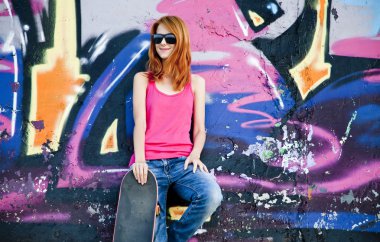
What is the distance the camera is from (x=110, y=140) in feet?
11.9

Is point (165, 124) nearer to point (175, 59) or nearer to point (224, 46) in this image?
point (175, 59)

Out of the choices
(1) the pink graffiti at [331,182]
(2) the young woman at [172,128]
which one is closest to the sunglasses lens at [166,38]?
(2) the young woman at [172,128]

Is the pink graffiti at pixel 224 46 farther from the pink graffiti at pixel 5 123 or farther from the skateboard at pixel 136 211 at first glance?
the pink graffiti at pixel 5 123

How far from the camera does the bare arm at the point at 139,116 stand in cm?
324

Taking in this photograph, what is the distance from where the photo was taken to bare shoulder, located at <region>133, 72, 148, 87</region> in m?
3.35

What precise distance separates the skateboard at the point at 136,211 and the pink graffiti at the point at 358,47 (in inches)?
69.7

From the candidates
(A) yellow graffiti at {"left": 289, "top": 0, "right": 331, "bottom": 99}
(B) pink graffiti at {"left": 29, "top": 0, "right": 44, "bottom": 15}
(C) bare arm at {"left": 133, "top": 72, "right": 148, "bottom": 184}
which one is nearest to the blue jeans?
(C) bare arm at {"left": 133, "top": 72, "right": 148, "bottom": 184}

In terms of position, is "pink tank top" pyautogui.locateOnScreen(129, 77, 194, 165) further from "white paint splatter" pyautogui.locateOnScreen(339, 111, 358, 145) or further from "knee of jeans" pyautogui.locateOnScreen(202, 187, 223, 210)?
"white paint splatter" pyautogui.locateOnScreen(339, 111, 358, 145)

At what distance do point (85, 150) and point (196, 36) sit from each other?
47.3 inches

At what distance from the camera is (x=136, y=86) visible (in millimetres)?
3352

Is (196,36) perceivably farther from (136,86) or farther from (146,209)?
(146,209)

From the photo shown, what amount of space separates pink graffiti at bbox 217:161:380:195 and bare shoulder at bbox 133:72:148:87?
0.93m

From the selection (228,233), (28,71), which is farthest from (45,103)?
(228,233)

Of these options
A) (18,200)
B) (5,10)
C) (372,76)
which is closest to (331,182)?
(372,76)
